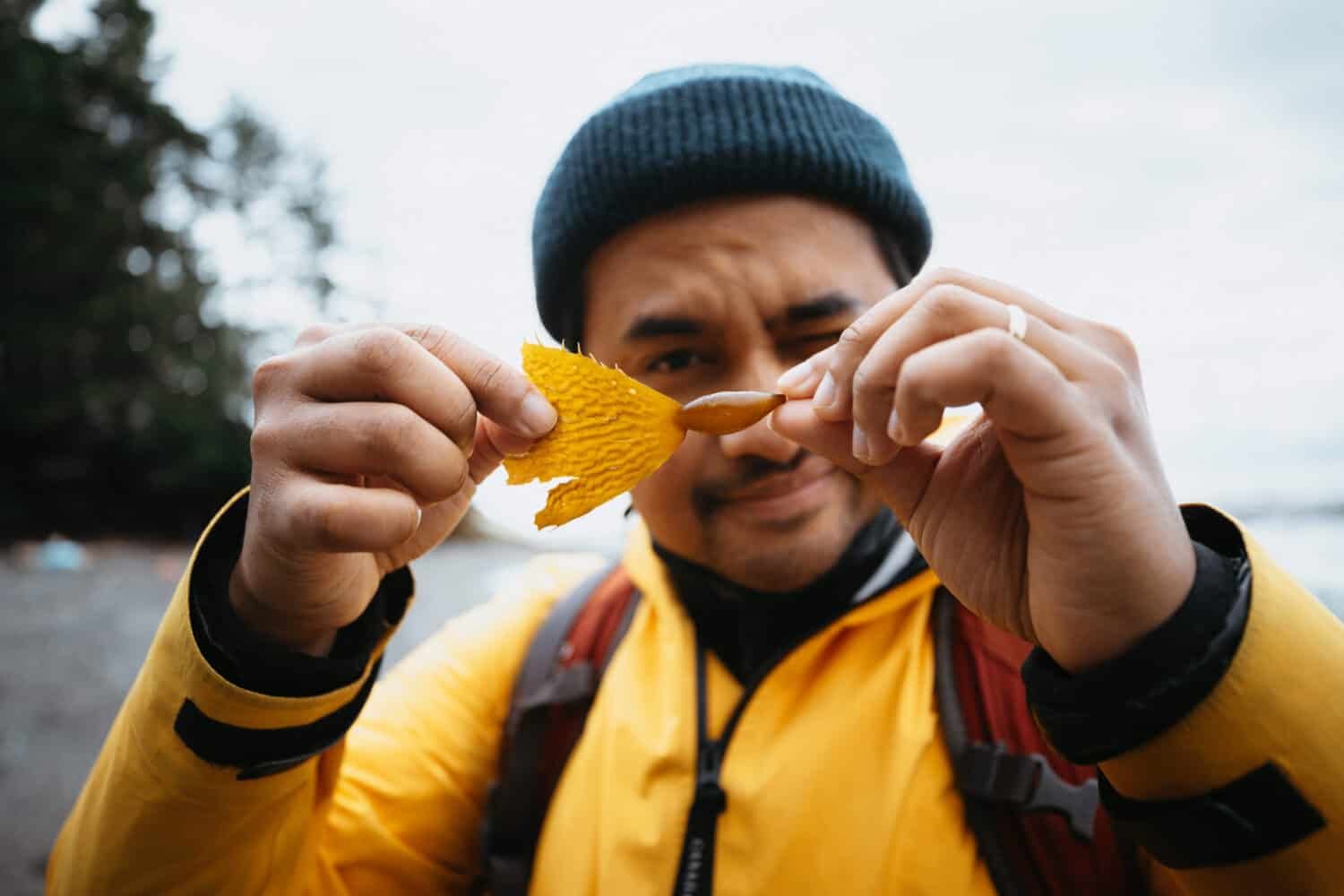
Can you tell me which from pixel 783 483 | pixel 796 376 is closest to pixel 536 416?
pixel 796 376

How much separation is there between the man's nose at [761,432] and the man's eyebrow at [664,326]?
189mm

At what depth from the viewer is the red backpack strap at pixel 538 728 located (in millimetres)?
2221

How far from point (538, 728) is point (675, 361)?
4.13 feet

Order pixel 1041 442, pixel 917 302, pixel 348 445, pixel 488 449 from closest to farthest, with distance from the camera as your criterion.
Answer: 1. pixel 1041 442
2. pixel 917 302
3. pixel 348 445
4. pixel 488 449

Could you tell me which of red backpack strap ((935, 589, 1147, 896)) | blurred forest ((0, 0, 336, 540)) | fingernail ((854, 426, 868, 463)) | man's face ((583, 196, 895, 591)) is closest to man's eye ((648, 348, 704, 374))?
man's face ((583, 196, 895, 591))

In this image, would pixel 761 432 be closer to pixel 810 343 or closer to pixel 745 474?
pixel 745 474

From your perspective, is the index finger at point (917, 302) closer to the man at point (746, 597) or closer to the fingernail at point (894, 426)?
the man at point (746, 597)

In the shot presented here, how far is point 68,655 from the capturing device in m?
6.98

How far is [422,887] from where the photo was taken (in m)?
2.36

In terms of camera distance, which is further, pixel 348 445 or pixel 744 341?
pixel 744 341

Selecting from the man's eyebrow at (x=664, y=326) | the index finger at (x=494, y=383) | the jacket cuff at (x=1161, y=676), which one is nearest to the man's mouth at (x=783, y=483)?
the man's eyebrow at (x=664, y=326)

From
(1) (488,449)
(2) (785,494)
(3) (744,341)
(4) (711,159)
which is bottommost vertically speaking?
(2) (785,494)

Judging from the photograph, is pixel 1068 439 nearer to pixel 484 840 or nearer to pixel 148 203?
pixel 484 840

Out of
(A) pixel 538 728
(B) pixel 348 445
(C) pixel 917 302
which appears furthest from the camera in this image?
(A) pixel 538 728
